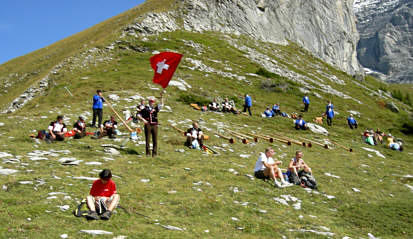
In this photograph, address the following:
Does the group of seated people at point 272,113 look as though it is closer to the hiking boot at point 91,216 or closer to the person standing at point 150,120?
the person standing at point 150,120

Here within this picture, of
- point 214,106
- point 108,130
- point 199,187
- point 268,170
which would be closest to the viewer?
point 199,187

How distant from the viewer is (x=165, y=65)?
16562 mm

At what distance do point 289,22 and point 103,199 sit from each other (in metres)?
88.0

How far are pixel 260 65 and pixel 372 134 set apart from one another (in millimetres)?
27864

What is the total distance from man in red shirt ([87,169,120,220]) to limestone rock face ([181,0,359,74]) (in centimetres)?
5718

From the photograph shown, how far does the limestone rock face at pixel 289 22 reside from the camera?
224ft

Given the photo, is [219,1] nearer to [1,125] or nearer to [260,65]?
[260,65]

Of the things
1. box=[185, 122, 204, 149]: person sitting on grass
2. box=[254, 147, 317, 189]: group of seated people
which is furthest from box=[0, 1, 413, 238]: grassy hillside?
box=[185, 122, 204, 149]: person sitting on grass

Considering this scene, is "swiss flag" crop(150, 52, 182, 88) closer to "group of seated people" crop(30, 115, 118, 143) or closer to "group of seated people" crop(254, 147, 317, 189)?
"group of seated people" crop(30, 115, 118, 143)

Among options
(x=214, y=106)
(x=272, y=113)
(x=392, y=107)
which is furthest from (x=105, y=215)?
(x=392, y=107)

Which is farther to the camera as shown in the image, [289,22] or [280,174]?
[289,22]

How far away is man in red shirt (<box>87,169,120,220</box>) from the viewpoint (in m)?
7.84

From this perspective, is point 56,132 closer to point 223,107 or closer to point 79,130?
point 79,130

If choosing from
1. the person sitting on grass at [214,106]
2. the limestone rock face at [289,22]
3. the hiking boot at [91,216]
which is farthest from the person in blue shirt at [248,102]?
the limestone rock face at [289,22]
